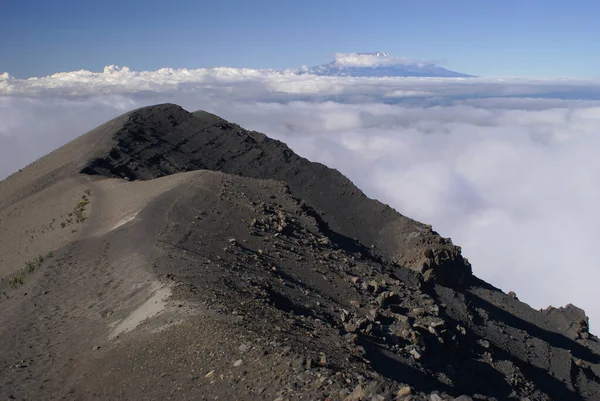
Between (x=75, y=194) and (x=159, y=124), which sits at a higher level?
(x=159, y=124)

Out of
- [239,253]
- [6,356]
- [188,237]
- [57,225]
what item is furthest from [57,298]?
[57,225]

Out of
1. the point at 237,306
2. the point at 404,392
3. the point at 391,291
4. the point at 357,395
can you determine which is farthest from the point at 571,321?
the point at 357,395

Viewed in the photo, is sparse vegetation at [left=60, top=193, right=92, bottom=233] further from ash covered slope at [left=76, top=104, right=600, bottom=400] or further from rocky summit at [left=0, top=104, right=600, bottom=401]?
ash covered slope at [left=76, top=104, right=600, bottom=400]

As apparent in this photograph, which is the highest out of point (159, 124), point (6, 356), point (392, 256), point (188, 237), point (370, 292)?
point (159, 124)

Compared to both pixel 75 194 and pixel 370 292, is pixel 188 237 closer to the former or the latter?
pixel 370 292

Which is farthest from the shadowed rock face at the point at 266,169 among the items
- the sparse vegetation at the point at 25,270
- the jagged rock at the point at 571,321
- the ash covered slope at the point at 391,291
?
the sparse vegetation at the point at 25,270

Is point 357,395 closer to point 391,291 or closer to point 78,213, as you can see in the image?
point 391,291
